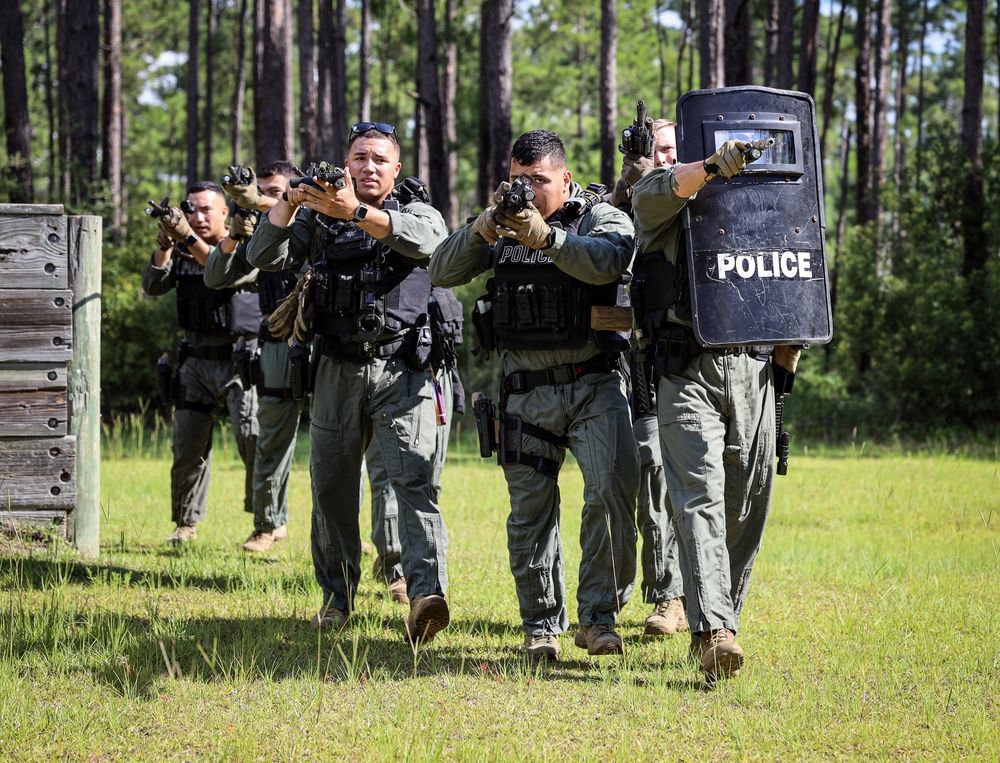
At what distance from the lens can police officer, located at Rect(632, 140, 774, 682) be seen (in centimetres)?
439

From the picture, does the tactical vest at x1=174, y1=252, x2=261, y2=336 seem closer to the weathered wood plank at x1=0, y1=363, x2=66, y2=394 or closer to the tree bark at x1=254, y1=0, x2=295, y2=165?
the weathered wood plank at x1=0, y1=363, x2=66, y2=394

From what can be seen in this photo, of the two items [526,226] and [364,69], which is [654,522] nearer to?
[526,226]

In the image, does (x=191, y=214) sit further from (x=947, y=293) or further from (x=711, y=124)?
(x=947, y=293)

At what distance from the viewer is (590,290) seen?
4.84 metres

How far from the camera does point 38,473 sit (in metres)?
6.73

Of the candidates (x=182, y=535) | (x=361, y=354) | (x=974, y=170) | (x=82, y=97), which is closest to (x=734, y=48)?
(x=974, y=170)

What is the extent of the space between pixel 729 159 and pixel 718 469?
1.26m

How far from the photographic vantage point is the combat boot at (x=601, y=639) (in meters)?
4.69

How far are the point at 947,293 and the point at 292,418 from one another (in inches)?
404

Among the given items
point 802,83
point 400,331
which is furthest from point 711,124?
point 802,83

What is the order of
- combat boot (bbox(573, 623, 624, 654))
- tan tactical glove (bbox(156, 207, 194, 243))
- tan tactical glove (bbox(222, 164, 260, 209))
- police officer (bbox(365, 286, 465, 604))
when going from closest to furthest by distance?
combat boot (bbox(573, 623, 624, 654)) < police officer (bbox(365, 286, 465, 604)) < tan tactical glove (bbox(222, 164, 260, 209)) < tan tactical glove (bbox(156, 207, 194, 243))

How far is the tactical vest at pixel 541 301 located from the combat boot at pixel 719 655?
1.31 metres

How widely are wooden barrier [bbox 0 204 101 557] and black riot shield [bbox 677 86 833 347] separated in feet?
13.6

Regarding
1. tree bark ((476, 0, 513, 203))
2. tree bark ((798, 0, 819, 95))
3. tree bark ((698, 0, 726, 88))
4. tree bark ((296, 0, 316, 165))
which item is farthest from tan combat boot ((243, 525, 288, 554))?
tree bark ((296, 0, 316, 165))
